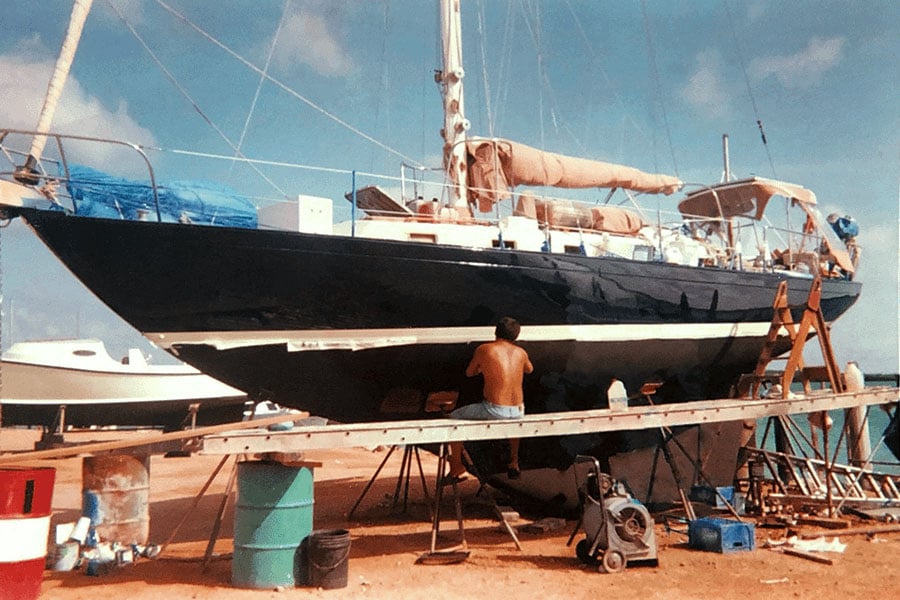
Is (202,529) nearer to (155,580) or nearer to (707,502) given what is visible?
(155,580)

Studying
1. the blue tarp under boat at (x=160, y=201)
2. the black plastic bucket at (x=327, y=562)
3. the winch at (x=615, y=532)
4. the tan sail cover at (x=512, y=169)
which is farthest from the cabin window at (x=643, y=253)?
A: the black plastic bucket at (x=327, y=562)

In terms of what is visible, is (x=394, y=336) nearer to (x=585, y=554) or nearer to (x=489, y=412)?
(x=489, y=412)

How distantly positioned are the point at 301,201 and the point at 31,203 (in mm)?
2278

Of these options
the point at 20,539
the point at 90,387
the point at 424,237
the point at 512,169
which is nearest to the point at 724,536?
the point at 424,237

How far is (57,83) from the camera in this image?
5.54 meters

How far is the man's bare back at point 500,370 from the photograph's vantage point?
6414 mm

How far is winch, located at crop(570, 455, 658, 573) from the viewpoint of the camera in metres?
6.05

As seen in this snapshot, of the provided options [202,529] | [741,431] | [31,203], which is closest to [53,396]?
[202,529]

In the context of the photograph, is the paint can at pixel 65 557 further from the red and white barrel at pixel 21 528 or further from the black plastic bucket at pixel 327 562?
the black plastic bucket at pixel 327 562

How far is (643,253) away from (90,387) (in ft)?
48.0

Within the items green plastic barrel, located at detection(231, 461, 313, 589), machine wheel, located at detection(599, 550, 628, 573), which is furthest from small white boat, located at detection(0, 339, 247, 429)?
machine wheel, located at detection(599, 550, 628, 573)

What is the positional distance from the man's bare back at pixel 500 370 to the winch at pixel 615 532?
3.34 ft

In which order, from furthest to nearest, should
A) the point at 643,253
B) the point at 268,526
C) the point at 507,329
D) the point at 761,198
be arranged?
the point at 761,198 → the point at 643,253 → the point at 507,329 → the point at 268,526

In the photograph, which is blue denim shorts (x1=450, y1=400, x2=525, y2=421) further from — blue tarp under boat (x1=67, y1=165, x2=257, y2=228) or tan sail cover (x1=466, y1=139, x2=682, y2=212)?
tan sail cover (x1=466, y1=139, x2=682, y2=212)
